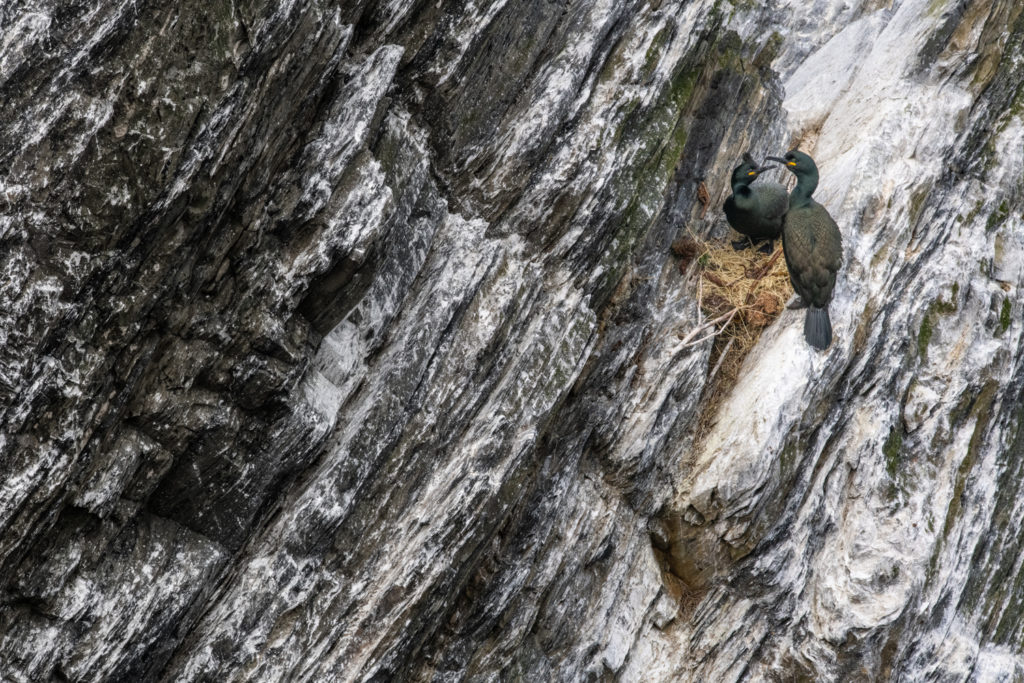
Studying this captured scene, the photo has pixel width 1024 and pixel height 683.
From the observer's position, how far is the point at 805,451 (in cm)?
804

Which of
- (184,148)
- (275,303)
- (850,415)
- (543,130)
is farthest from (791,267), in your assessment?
(184,148)

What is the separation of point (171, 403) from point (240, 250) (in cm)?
101

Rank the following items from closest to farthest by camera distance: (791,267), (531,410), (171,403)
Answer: (171,403), (531,410), (791,267)

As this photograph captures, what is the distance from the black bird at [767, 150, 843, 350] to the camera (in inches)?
327

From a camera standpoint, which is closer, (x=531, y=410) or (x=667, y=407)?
(x=531, y=410)

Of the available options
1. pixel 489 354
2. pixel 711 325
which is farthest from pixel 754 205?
pixel 489 354

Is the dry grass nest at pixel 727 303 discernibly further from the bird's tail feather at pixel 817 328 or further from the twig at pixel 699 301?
the bird's tail feather at pixel 817 328

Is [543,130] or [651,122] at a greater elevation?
[543,130]

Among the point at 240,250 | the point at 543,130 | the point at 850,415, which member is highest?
the point at 240,250

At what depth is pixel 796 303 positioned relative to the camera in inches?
337

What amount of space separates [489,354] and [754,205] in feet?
12.1

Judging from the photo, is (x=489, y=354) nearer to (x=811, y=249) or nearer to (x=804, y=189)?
(x=811, y=249)

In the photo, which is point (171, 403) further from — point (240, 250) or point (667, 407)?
point (667, 407)

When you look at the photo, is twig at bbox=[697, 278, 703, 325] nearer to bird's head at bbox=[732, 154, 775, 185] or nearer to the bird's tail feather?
the bird's tail feather
